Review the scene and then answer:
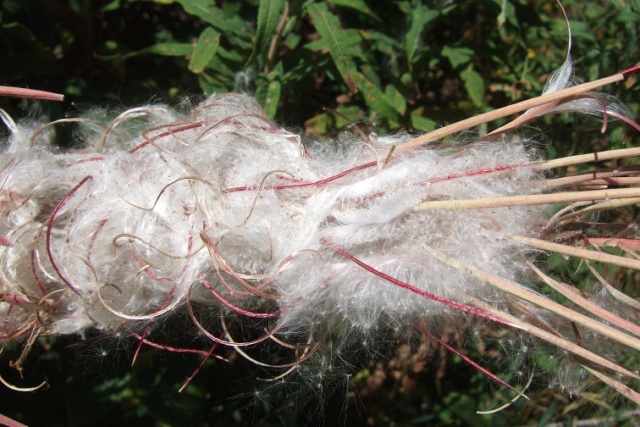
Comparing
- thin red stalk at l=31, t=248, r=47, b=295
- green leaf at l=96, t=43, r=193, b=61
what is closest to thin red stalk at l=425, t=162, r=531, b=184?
thin red stalk at l=31, t=248, r=47, b=295

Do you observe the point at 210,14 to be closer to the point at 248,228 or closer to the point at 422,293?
the point at 248,228

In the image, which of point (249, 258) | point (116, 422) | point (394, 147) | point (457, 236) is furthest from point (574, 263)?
point (116, 422)

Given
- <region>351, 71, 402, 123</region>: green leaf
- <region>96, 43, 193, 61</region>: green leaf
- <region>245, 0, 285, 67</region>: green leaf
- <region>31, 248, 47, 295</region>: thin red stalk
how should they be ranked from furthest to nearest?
<region>96, 43, 193, 61</region>: green leaf → <region>351, 71, 402, 123</region>: green leaf → <region>245, 0, 285, 67</region>: green leaf → <region>31, 248, 47, 295</region>: thin red stalk

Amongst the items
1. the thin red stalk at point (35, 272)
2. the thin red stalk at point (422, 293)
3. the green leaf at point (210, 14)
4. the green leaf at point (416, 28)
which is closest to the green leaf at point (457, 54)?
the green leaf at point (416, 28)

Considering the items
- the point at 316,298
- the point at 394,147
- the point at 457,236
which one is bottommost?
the point at 316,298

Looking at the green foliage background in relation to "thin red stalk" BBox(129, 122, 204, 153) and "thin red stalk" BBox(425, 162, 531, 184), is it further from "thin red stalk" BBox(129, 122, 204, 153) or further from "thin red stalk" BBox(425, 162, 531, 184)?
"thin red stalk" BBox(425, 162, 531, 184)

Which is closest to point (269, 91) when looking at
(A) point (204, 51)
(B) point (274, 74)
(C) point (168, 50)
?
(B) point (274, 74)

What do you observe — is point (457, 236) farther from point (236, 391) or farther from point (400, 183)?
point (236, 391)

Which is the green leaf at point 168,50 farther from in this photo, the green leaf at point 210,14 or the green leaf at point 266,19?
the green leaf at point 266,19
